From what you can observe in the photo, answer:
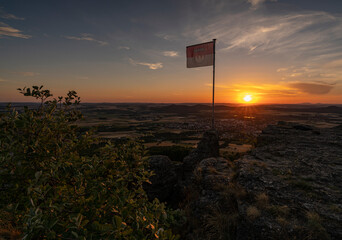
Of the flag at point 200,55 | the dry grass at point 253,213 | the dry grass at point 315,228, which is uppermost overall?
the flag at point 200,55

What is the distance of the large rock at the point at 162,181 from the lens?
13617 millimetres

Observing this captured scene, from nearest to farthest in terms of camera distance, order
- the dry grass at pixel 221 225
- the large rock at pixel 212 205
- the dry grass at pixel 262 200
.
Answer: the dry grass at pixel 221 225 → the dry grass at pixel 262 200 → the large rock at pixel 212 205

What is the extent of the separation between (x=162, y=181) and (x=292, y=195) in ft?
30.6

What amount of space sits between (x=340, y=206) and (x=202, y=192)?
5.51m

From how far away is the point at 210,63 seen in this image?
1694 cm

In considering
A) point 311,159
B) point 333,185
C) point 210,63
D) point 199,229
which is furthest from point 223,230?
point 210,63

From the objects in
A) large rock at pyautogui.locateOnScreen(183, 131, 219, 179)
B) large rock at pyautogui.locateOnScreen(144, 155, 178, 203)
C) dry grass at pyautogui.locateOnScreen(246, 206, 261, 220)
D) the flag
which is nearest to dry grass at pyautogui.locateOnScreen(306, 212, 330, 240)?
dry grass at pyautogui.locateOnScreen(246, 206, 261, 220)

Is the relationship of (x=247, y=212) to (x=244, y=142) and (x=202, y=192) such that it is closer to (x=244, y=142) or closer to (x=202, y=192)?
(x=202, y=192)

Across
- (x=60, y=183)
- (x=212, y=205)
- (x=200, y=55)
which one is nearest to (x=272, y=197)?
(x=212, y=205)

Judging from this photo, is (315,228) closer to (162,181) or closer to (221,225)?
(221,225)

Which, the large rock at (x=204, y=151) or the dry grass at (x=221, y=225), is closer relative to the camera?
the dry grass at (x=221, y=225)

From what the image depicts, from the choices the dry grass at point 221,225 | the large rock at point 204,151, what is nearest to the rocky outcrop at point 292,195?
the dry grass at point 221,225

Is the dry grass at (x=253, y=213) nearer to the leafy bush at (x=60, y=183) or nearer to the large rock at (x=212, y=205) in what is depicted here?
the large rock at (x=212, y=205)

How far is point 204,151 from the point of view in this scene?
16.2 metres
